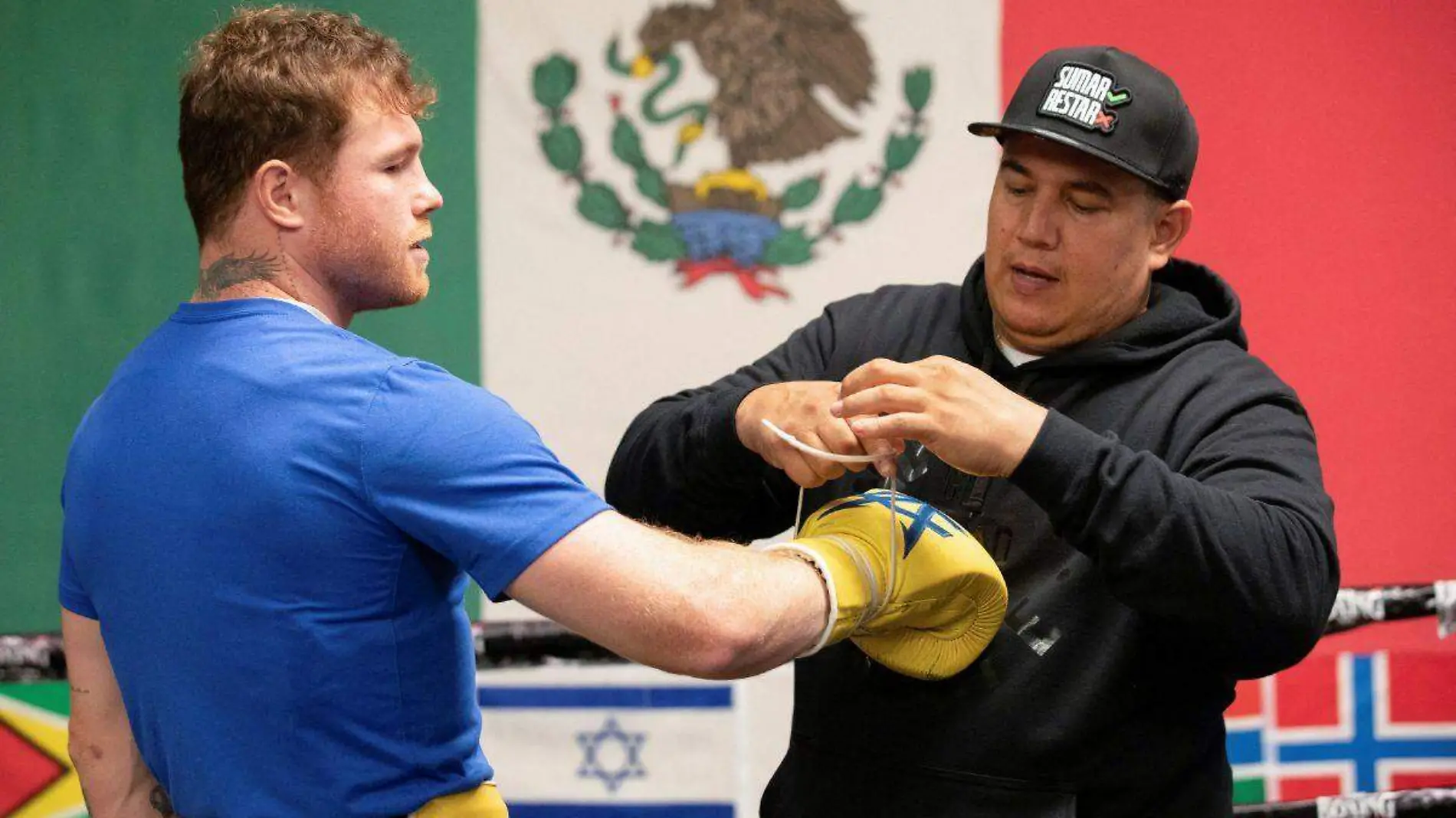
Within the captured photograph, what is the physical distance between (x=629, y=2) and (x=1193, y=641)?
208 cm

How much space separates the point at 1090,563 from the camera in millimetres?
1790

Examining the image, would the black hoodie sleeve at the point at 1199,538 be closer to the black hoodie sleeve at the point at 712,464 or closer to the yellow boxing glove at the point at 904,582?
the yellow boxing glove at the point at 904,582

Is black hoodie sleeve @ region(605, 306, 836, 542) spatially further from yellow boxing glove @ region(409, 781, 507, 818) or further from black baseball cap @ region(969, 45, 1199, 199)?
yellow boxing glove @ region(409, 781, 507, 818)

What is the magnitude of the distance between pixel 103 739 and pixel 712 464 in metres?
0.76

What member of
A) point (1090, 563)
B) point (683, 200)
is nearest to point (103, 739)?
point (1090, 563)

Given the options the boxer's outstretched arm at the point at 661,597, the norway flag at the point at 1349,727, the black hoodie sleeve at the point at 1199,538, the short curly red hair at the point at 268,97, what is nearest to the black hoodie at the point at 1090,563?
the black hoodie sleeve at the point at 1199,538

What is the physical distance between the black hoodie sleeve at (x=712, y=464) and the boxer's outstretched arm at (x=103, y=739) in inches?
25.4

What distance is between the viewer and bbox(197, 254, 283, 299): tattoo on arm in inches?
59.5

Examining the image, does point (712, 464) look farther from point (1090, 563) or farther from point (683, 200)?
point (683, 200)

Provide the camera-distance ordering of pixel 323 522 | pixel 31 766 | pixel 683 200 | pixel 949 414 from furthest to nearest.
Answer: pixel 683 200
pixel 31 766
pixel 949 414
pixel 323 522

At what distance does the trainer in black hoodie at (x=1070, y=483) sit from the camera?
160cm

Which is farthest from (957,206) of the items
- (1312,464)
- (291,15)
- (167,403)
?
(167,403)

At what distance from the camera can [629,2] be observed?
10.8 ft

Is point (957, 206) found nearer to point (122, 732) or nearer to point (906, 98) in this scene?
point (906, 98)
